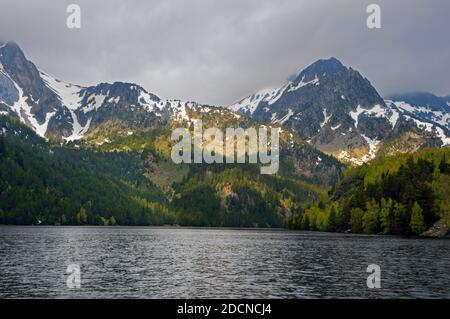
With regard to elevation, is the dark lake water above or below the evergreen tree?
below

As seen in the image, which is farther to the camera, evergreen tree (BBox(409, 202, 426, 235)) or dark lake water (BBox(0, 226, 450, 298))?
evergreen tree (BBox(409, 202, 426, 235))

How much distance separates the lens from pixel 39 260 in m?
103

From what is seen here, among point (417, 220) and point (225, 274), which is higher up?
point (417, 220)

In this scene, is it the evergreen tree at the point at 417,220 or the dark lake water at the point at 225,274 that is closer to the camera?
the dark lake water at the point at 225,274

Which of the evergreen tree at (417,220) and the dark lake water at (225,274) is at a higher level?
the evergreen tree at (417,220)

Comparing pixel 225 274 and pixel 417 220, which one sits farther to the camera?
pixel 417 220

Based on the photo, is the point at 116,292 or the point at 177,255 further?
the point at 177,255
